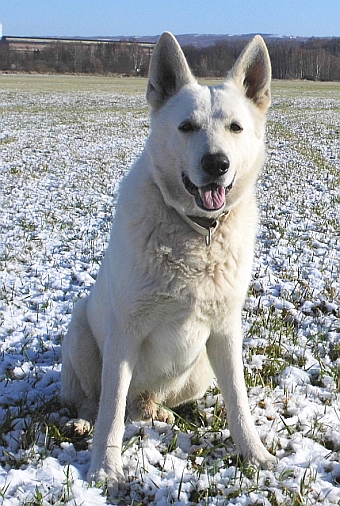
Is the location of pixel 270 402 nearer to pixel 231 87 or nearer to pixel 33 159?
pixel 231 87

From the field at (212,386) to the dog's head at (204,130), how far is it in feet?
3.66

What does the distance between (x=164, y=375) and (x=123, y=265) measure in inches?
24.2

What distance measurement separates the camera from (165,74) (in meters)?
2.64

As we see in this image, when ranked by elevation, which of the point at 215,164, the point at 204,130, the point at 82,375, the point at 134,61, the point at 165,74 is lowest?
the point at 82,375

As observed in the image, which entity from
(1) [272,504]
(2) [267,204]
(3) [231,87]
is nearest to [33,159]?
(2) [267,204]

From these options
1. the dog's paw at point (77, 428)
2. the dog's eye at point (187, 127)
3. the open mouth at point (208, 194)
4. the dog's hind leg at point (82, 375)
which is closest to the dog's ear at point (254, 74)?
the dog's eye at point (187, 127)

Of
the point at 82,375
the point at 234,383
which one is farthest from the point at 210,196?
the point at 82,375

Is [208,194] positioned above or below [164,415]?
above

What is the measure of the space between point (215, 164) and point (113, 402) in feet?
3.83

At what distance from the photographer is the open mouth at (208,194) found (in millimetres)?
2402

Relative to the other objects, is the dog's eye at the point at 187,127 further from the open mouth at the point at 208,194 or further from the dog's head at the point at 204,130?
the open mouth at the point at 208,194

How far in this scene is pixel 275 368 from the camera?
308cm

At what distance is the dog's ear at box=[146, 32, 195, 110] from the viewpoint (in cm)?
254

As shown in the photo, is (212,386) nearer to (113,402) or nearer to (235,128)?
(113,402)
